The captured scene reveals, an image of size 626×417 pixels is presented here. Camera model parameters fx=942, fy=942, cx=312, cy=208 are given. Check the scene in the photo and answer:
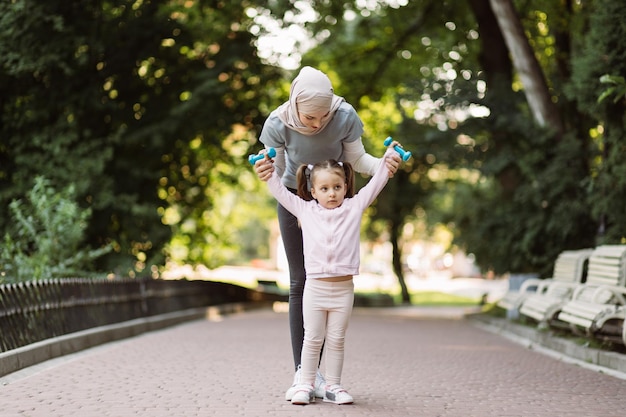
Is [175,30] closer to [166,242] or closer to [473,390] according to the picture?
[166,242]

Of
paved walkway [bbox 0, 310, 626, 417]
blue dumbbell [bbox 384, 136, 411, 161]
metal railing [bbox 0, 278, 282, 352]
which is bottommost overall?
paved walkway [bbox 0, 310, 626, 417]

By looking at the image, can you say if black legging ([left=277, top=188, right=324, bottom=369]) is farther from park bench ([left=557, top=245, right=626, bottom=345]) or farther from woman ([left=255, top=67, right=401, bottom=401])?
park bench ([left=557, top=245, right=626, bottom=345])

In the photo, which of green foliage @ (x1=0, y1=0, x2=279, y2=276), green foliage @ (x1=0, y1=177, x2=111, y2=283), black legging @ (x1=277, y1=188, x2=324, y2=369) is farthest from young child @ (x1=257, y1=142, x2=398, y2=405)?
green foliage @ (x1=0, y1=0, x2=279, y2=276)

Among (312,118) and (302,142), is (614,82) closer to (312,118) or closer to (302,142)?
(302,142)

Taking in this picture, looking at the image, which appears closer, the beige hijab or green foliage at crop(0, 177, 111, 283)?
the beige hijab

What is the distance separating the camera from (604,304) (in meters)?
9.81

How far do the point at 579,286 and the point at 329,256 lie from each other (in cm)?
582

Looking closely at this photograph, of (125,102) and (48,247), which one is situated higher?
(125,102)

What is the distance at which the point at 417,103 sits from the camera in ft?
57.8

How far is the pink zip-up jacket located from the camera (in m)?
6.22

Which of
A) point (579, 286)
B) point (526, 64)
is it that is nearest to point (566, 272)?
point (579, 286)

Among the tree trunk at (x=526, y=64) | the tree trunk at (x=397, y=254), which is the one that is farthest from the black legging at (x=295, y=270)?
the tree trunk at (x=397, y=254)

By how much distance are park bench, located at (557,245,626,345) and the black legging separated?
136 inches

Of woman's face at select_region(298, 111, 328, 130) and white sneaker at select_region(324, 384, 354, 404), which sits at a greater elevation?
woman's face at select_region(298, 111, 328, 130)
